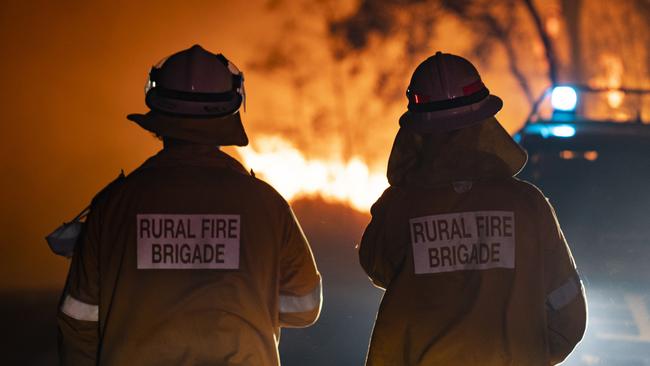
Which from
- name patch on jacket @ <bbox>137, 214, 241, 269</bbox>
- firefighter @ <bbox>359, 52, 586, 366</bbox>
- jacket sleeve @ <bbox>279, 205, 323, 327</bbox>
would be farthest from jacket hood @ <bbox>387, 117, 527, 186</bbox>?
name patch on jacket @ <bbox>137, 214, 241, 269</bbox>

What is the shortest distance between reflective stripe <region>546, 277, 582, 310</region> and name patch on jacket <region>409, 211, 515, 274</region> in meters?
0.20

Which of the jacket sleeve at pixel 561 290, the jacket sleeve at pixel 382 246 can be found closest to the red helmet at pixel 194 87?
the jacket sleeve at pixel 382 246

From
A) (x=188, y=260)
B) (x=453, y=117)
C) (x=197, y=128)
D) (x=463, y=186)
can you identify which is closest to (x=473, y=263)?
(x=463, y=186)

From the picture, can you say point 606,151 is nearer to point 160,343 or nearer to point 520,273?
point 520,273

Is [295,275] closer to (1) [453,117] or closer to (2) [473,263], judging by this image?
(2) [473,263]

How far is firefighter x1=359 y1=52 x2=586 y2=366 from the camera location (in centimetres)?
392

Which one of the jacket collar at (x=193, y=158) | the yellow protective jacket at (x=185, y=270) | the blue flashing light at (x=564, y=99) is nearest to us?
the yellow protective jacket at (x=185, y=270)

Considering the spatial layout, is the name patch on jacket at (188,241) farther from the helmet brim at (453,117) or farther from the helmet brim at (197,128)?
the helmet brim at (453,117)

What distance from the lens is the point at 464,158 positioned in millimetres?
4066

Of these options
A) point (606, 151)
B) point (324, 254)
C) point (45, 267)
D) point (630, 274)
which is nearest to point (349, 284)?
point (324, 254)

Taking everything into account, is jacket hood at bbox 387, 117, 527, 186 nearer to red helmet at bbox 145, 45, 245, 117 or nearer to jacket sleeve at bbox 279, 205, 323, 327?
jacket sleeve at bbox 279, 205, 323, 327

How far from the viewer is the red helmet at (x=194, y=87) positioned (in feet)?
13.8

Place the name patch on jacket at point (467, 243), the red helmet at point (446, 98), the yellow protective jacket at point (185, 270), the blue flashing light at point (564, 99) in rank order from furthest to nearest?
the blue flashing light at point (564, 99) < the red helmet at point (446, 98) < the name patch on jacket at point (467, 243) < the yellow protective jacket at point (185, 270)

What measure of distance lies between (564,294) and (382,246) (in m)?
0.66
